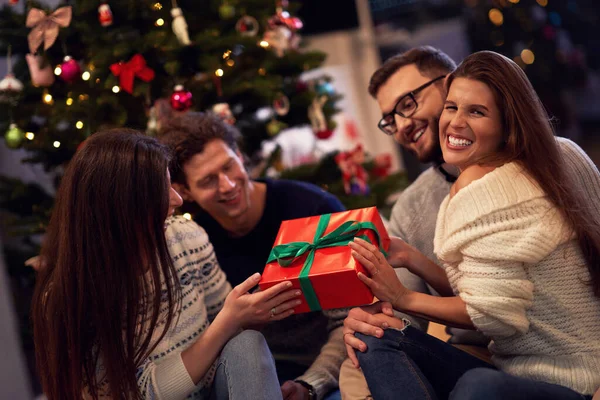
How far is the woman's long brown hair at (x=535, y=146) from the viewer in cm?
151

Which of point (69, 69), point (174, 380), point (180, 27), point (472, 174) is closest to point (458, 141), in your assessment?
point (472, 174)

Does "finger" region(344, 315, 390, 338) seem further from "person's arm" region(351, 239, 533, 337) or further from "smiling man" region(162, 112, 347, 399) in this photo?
"smiling man" region(162, 112, 347, 399)

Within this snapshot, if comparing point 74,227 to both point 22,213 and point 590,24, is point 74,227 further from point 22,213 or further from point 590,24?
point 590,24

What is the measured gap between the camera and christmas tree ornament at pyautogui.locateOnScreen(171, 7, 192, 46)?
2.49 metres

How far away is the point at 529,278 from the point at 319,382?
2.22 ft

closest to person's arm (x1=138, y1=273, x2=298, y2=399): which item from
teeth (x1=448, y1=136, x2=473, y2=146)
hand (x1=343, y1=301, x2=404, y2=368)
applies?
hand (x1=343, y1=301, x2=404, y2=368)

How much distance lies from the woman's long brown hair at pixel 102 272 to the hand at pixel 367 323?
0.45 m

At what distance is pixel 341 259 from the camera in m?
1.62

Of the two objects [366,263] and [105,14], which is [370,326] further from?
[105,14]

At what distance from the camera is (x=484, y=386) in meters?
1.39

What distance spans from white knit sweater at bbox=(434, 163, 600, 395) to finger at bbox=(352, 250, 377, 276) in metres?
0.20

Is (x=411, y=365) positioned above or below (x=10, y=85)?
below

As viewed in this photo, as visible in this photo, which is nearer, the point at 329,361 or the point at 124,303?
the point at 124,303

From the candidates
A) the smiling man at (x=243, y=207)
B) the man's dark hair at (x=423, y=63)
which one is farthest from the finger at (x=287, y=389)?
the man's dark hair at (x=423, y=63)
